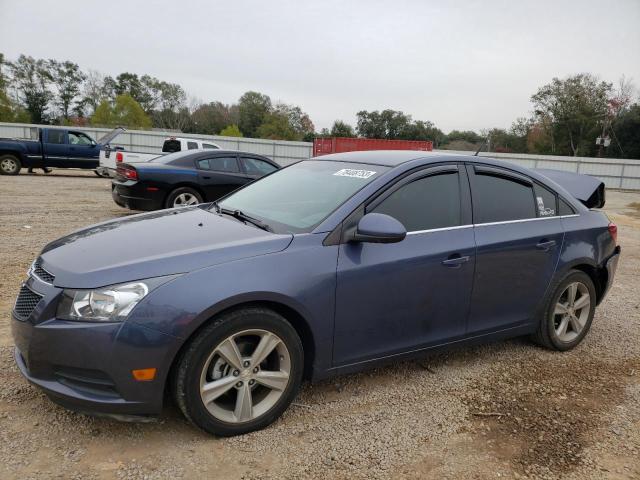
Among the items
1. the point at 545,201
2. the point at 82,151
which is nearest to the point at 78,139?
the point at 82,151

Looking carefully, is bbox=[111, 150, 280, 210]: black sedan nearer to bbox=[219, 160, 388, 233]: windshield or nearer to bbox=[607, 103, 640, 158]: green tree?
bbox=[219, 160, 388, 233]: windshield

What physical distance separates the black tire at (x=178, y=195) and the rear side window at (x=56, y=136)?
38.9 feet

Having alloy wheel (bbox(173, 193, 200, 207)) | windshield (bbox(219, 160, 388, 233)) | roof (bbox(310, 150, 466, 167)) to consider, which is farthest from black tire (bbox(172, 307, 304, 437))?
alloy wheel (bbox(173, 193, 200, 207))

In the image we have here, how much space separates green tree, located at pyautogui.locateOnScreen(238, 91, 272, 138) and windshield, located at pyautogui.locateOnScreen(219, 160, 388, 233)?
7313cm

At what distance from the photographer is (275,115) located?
74.1m

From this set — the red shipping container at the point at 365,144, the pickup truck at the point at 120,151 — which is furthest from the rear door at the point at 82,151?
the red shipping container at the point at 365,144

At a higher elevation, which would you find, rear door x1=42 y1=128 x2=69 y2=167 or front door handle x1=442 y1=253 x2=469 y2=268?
rear door x1=42 y1=128 x2=69 y2=167

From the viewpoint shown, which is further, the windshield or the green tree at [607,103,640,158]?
the green tree at [607,103,640,158]

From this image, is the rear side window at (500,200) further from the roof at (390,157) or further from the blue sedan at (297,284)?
the roof at (390,157)

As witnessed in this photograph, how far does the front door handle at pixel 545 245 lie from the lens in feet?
12.2

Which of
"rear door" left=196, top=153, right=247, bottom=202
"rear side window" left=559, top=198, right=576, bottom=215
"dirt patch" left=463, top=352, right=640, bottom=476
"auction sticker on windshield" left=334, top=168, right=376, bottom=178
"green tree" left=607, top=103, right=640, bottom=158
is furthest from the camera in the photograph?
"green tree" left=607, top=103, right=640, bottom=158

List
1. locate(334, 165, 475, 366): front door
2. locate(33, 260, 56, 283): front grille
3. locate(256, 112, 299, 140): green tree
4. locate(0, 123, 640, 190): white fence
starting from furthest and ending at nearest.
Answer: locate(256, 112, 299, 140): green tree → locate(0, 123, 640, 190): white fence → locate(334, 165, 475, 366): front door → locate(33, 260, 56, 283): front grille

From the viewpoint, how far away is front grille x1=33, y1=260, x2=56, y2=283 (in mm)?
2537

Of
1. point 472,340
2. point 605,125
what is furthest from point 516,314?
point 605,125
